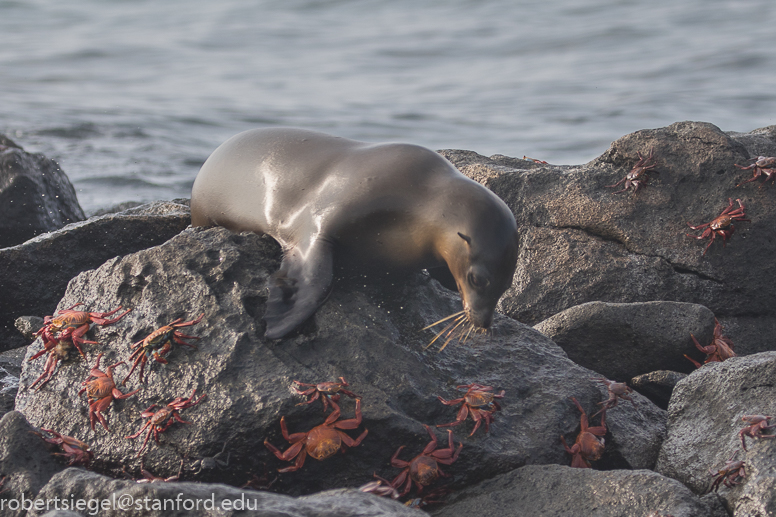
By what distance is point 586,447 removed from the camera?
4.27m

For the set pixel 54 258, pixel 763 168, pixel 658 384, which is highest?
pixel 763 168

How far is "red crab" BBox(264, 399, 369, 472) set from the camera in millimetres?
3623

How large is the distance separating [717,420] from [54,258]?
15.3 ft

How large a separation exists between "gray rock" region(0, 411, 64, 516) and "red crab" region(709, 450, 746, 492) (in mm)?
3010

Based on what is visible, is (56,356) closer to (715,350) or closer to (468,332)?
(468,332)

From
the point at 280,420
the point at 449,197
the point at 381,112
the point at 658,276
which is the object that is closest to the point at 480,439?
the point at 280,420

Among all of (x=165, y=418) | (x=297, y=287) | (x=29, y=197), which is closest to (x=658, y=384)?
(x=297, y=287)

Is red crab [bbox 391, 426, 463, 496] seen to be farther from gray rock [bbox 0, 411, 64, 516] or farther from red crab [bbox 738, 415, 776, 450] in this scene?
gray rock [bbox 0, 411, 64, 516]

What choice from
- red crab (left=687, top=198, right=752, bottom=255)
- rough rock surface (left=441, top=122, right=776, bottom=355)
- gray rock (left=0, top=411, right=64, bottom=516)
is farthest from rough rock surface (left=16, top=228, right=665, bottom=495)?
red crab (left=687, top=198, right=752, bottom=255)

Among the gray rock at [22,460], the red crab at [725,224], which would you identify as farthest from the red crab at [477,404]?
the red crab at [725,224]

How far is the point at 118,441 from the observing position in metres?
3.80

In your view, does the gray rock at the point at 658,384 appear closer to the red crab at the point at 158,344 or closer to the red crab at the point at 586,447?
the red crab at the point at 586,447

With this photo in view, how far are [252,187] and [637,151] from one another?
11.1 feet

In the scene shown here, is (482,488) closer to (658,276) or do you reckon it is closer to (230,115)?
(658,276)
